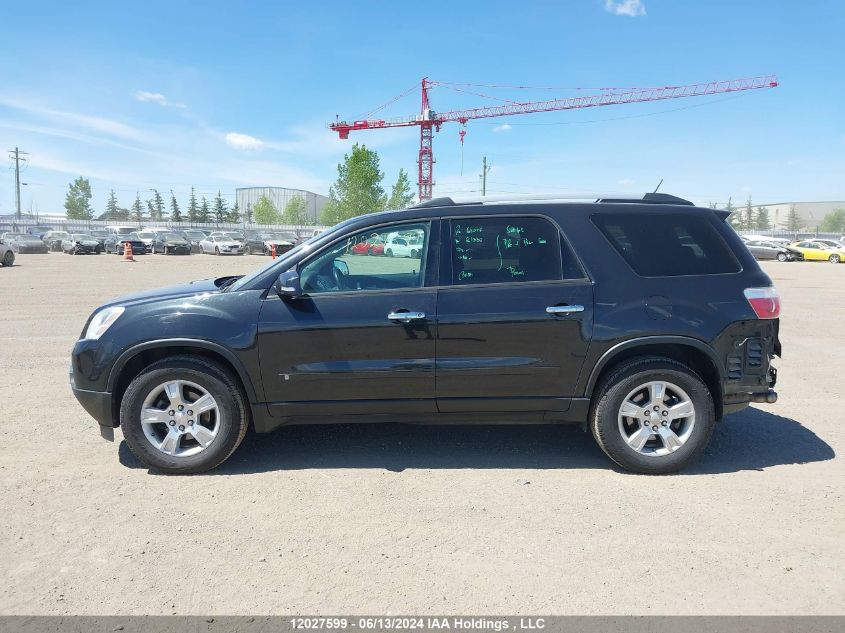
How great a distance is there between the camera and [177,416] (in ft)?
12.8

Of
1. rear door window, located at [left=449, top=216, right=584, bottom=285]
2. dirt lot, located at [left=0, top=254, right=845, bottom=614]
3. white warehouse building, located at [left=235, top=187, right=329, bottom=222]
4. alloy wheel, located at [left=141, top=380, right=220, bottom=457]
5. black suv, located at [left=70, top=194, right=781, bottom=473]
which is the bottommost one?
dirt lot, located at [left=0, top=254, right=845, bottom=614]

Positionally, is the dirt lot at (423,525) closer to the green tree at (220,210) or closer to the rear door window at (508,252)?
the rear door window at (508,252)

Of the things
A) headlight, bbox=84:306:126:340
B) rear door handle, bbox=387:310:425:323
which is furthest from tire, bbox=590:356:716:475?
headlight, bbox=84:306:126:340

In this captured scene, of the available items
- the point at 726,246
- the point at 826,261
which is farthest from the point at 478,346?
the point at 826,261

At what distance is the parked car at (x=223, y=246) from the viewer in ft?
125

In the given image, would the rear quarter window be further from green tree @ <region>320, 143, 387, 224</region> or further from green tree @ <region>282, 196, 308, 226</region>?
green tree @ <region>282, 196, 308, 226</region>

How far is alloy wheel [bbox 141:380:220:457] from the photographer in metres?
3.88

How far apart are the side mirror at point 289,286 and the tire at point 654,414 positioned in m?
→ 2.19

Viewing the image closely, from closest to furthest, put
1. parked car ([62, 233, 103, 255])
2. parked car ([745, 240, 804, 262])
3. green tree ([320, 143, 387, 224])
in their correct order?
parked car ([745, 240, 804, 262]), parked car ([62, 233, 103, 255]), green tree ([320, 143, 387, 224])

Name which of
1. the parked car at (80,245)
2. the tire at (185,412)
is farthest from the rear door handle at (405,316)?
the parked car at (80,245)

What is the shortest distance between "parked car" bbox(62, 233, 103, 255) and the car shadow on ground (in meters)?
40.6

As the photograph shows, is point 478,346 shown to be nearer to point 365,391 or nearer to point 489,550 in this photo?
point 365,391

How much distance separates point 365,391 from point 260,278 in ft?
3.55

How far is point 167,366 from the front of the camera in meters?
3.87
